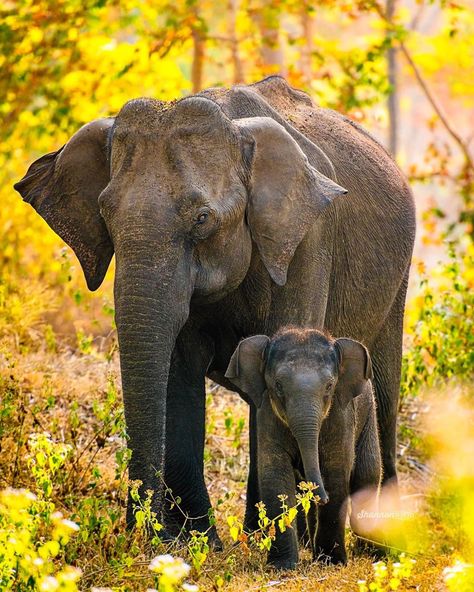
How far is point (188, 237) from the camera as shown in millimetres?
6789

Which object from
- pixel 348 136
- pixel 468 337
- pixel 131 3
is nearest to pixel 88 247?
pixel 348 136

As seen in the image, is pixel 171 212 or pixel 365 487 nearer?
pixel 171 212

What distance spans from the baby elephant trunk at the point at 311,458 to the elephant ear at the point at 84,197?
1.67m

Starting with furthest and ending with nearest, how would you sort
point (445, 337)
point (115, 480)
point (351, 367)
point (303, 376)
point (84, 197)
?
point (445, 337)
point (115, 480)
point (84, 197)
point (351, 367)
point (303, 376)

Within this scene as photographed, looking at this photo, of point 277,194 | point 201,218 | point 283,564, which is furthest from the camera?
point 277,194

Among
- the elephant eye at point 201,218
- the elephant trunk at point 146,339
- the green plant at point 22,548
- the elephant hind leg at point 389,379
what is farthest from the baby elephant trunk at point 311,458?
the elephant hind leg at point 389,379

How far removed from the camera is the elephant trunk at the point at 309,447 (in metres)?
→ 6.52

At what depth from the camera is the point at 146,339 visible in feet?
21.6

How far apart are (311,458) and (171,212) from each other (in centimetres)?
129

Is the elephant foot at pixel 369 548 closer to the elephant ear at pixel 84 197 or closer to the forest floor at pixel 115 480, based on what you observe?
the forest floor at pixel 115 480

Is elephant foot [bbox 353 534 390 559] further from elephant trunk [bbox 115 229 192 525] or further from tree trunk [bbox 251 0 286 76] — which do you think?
tree trunk [bbox 251 0 286 76]

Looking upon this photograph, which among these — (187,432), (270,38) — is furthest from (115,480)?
(270,38)

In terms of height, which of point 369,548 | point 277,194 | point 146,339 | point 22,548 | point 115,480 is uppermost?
point 277,194

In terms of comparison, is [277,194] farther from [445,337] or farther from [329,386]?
[445,337]
